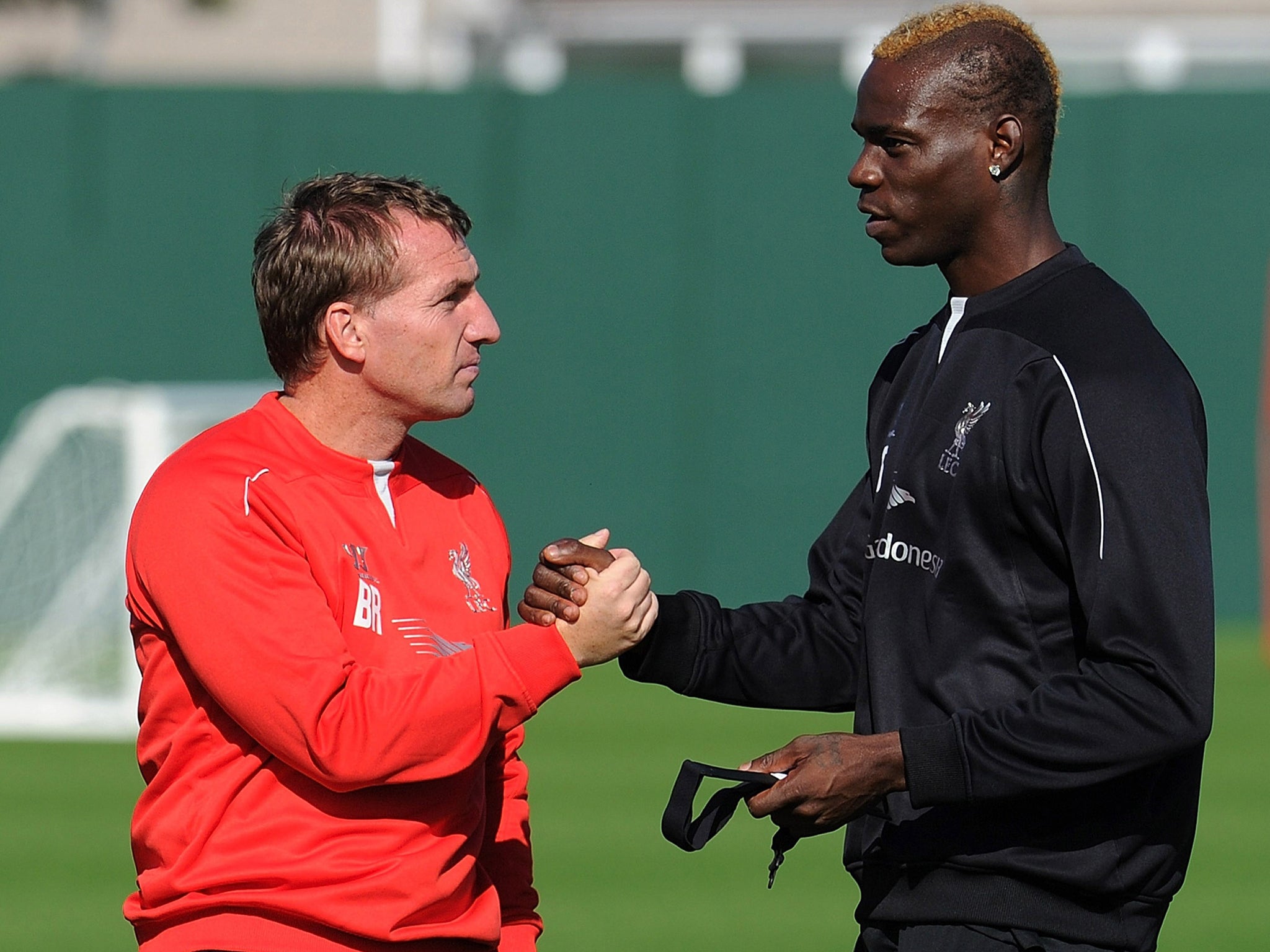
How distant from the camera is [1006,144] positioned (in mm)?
3348

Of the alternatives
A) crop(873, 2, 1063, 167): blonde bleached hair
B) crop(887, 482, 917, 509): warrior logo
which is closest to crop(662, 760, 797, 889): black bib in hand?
crop(887, 482, 917, 509): warrior logo

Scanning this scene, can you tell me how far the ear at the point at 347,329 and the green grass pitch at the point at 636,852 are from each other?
325cm

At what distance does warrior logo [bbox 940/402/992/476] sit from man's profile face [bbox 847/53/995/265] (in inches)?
13.6

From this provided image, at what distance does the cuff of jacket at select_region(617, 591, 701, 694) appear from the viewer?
369 cm

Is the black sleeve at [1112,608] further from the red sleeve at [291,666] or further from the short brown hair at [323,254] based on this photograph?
the short brown hair at [323,254]

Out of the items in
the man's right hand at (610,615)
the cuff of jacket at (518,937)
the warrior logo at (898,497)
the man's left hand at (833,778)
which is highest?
the warrior logo at (898,497)

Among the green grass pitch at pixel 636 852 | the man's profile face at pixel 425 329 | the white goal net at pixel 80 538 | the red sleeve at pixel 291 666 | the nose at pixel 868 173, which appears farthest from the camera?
the white goal net at pixel 80 538

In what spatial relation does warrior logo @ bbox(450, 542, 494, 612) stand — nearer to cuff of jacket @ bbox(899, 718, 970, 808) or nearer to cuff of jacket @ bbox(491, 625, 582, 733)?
cuff of jacket @ bbox(491, 625, 582, 733)

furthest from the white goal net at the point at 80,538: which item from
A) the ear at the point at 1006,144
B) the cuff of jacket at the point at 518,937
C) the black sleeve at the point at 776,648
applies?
the ear at the point at 1006,144

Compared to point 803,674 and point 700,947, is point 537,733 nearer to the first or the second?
point 700,947

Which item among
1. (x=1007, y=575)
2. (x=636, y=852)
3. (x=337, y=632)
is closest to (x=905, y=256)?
(x=1007, y=575)

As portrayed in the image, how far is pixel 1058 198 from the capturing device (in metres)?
12.3

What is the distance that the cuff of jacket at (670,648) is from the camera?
12.1 ft

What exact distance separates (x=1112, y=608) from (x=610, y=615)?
806mm
